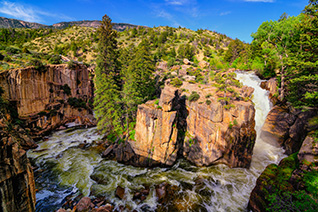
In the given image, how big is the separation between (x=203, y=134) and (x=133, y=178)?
40.8 ft

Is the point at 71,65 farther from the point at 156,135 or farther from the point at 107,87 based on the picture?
the point at 156,135

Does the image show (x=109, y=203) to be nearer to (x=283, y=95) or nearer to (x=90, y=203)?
(x=90, y=203)

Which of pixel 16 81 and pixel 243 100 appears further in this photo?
pixel 16 81

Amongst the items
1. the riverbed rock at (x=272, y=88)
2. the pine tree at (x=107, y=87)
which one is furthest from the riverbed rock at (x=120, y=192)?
the riverbed rock at (x=272, y=88)

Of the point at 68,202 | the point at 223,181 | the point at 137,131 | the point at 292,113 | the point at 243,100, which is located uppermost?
the point at 243,100

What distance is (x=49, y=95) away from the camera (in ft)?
103

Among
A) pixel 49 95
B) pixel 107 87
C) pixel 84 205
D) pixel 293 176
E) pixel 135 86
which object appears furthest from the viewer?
pixel 49 95

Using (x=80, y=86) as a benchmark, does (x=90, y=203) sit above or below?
below

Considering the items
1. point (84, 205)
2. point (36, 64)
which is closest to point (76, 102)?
point (36, 64)

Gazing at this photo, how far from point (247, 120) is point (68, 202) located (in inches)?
998

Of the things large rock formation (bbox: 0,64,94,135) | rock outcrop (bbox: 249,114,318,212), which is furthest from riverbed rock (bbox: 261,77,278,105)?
large rock formation (bbox: 0,64,94,135)

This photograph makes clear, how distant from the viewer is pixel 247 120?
19.5 m

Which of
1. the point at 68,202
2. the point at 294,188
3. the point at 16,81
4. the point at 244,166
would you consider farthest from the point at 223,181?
the point at 16,81

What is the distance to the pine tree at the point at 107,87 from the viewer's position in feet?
79.2
